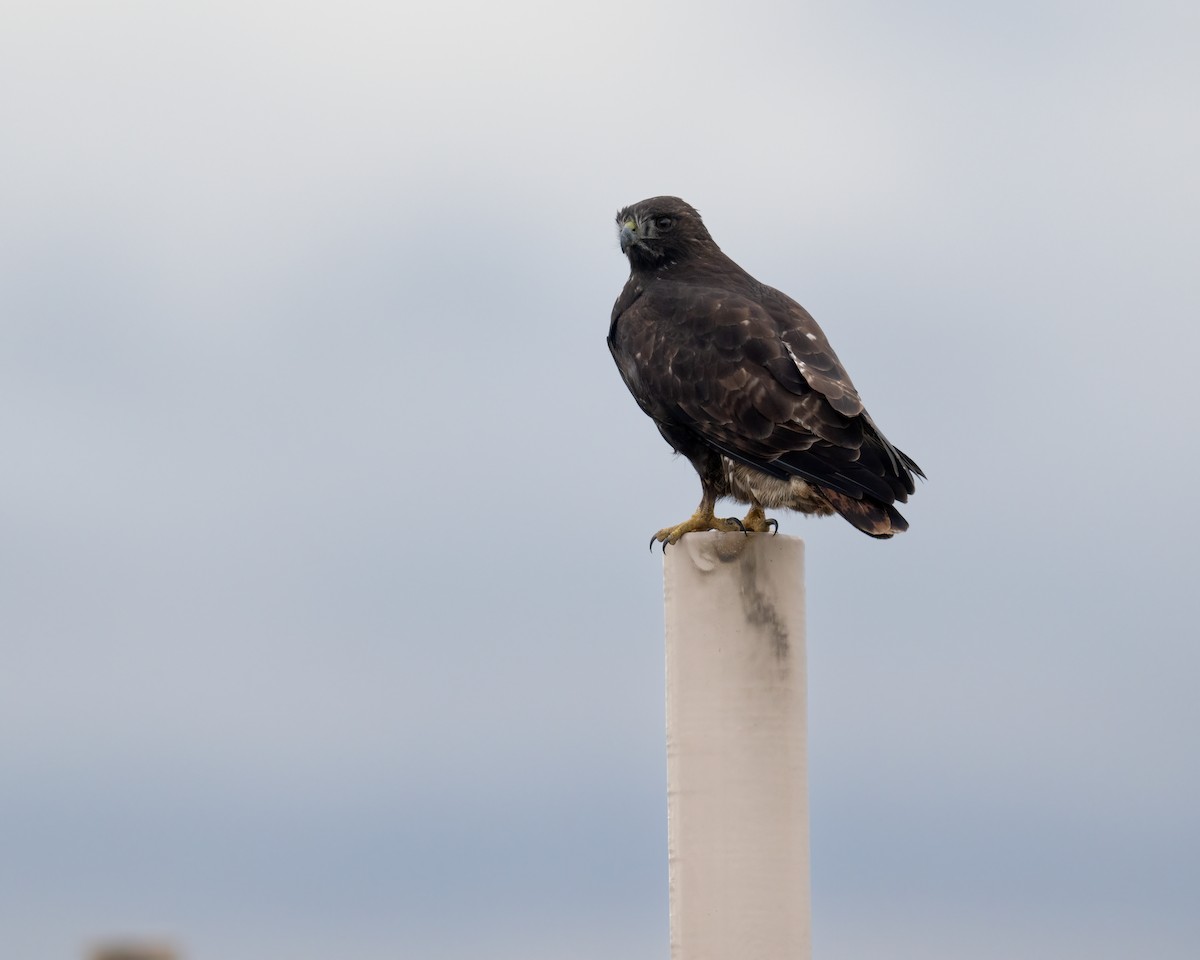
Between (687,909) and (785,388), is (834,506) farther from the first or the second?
(687,909)

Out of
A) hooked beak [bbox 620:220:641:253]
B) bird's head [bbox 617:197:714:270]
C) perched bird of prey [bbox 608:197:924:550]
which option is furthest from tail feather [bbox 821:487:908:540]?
hooked beak [bbox 620:220:641:253]

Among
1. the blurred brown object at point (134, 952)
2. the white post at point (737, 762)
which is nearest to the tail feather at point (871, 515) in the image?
the white post at point (737, 762)

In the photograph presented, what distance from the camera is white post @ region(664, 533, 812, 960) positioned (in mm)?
6227

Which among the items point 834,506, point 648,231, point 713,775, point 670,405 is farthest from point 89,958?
point 648,231

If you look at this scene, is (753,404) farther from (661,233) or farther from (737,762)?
(737,762)

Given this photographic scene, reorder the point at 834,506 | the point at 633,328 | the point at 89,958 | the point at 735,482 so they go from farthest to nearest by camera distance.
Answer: the point at 633,328, the point at 735,482, the point at 834,506, the point at 89,958

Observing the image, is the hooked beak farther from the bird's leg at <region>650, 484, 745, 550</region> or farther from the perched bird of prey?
the bird's leg at <region>650, 484, 745, 550</region>

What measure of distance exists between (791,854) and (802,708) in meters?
0.61

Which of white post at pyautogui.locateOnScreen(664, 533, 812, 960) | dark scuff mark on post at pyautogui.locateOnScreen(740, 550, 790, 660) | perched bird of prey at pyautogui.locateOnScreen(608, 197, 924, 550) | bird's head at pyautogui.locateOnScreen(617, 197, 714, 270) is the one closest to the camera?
white post at pyautogui.locateOnScreen(664, 533, 812, 960)

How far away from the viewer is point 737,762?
627cm

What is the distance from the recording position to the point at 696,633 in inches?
252

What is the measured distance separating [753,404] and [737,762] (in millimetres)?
2312

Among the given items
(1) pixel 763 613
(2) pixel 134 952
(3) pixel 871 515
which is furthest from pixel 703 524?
(2) pixel 134 952

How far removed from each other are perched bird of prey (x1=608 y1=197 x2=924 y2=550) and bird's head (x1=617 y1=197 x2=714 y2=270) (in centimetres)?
29
